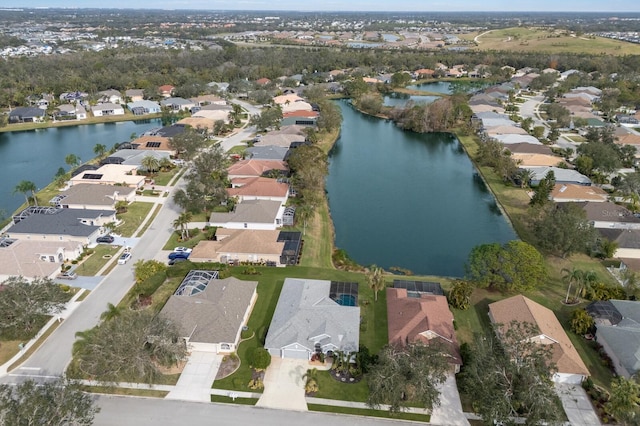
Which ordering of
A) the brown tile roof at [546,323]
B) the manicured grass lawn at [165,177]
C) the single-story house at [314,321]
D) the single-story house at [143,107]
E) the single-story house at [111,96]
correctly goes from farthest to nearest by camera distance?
the single-story house at [111,96]
the single-story house at [143,107]
the manicured grass lawn at [165,177]
the single-story house at [314,321]
the brown tile roof at [546,323]

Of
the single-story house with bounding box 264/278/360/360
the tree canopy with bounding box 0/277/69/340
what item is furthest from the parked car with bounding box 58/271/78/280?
the single-story house with bounding box 264/278/360/360

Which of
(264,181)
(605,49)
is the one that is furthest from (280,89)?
(605,49)

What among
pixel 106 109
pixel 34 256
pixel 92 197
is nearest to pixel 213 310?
pixel 34 256

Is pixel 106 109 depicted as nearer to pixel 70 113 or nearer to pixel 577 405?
pixel 70 113

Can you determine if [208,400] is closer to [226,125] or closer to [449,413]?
[449,413]

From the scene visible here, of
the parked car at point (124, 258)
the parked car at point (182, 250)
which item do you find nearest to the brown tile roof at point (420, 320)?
the parked car at point (182, 250)

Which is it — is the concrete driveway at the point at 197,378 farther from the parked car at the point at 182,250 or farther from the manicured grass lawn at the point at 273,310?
the parked car at the point at 182,250
